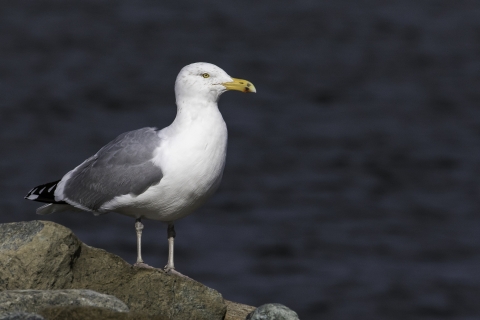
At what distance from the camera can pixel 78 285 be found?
959 centimetres

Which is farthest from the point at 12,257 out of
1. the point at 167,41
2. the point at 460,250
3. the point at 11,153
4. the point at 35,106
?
the point at 167,41

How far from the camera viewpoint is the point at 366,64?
37.5 meters

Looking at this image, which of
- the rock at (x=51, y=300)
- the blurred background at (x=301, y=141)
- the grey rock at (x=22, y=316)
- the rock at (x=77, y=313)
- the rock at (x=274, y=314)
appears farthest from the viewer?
the blurred background at (x=301, y=141)

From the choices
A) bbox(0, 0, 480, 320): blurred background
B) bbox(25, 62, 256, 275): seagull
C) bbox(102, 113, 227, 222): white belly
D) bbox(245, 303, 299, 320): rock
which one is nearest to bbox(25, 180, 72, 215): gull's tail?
bbox(25, 62, 256, 275): seagull

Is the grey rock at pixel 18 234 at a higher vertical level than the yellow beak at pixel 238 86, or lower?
lower

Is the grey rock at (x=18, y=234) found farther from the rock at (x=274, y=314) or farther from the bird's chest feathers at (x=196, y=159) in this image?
the rock at (x=274, y=314)

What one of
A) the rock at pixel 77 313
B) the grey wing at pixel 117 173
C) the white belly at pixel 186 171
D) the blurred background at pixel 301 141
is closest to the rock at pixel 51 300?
the rock at pixel 77 313

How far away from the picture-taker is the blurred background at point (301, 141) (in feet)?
82.1

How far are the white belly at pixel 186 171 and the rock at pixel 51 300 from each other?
1737mm

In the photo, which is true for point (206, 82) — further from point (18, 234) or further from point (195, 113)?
point (18, 234)

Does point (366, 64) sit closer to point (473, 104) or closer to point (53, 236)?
point (473, 104)

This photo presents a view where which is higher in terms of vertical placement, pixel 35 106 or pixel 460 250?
pixel 35 106

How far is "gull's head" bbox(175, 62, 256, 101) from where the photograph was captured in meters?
10.4

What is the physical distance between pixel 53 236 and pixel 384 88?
91.8 ft
